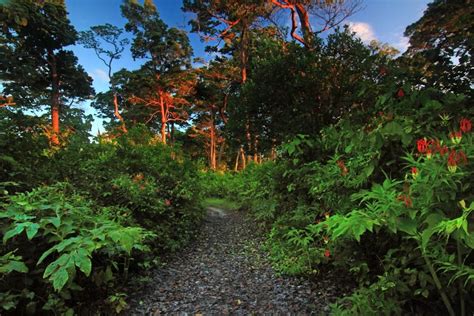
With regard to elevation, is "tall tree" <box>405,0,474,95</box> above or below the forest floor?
above

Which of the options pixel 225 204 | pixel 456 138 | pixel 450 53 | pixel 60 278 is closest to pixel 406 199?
pixel 456 138

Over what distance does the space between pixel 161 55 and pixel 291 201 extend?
21843mm

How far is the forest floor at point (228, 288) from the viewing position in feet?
9.51

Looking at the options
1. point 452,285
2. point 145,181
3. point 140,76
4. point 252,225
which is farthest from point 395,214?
point 140,76

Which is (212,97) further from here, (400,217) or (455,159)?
(455,159)

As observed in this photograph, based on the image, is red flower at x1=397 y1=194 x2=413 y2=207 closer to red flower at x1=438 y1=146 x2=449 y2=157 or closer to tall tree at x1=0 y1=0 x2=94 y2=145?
red flower at x1=438 y1=146 x2=449 y2=157

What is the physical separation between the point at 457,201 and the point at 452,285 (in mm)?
627

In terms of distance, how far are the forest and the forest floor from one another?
0.02 metres

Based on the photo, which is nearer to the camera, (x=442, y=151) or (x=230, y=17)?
(x=442, y=151)

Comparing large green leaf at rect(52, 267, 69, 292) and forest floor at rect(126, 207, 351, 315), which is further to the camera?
forest floor at rect(126, 207, 351, 315)

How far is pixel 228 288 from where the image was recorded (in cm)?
342

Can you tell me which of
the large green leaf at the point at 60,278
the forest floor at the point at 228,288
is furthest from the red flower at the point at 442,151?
the large green leaf at the point at 60,278

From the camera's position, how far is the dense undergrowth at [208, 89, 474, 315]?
1708 mm

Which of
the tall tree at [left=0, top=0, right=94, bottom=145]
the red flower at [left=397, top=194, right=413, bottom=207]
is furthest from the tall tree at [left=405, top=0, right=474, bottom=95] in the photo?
the tall tree at [left=0, top=0, right=94, bottom=145]
